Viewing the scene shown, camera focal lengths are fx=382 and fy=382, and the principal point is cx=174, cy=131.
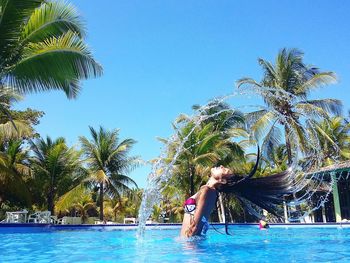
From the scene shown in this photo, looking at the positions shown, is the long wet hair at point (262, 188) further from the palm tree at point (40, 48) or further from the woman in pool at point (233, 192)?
the palm tree at point (40, 48)

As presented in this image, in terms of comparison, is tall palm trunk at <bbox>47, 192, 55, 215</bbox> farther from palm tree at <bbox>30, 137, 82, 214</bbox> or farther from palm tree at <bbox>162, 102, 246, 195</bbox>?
palm tree at <bbox>162, 102, 246, 195</bbox>

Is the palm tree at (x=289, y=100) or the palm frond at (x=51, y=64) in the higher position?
the palm tree at (x=289, y=100)

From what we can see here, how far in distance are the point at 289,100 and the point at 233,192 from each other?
1576cm

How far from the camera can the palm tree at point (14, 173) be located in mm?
22328

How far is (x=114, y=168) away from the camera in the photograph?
28844 mm

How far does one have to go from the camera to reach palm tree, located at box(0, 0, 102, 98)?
33.7 ft

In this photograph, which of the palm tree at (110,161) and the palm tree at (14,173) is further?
the palm tree at (110,161)

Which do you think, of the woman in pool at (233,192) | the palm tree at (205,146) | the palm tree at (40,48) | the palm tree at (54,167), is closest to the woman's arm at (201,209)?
the woman in pool at (233,192)

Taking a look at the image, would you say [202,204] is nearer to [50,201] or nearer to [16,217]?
[16,217]

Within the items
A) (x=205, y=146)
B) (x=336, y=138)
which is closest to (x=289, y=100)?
(x=205, y=146)

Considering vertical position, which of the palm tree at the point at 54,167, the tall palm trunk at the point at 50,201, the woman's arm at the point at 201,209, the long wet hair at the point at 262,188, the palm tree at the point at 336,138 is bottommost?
the woman's arm at the point at 201,209

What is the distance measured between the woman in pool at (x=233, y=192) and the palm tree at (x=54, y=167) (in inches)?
754

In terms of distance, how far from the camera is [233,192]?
927cm

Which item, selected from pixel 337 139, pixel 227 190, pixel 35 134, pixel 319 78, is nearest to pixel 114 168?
pixel 35 134
